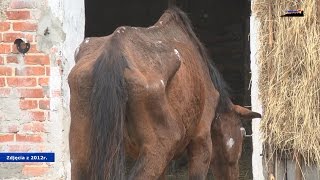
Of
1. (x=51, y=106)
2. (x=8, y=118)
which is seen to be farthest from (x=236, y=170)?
(x=8, y=118)

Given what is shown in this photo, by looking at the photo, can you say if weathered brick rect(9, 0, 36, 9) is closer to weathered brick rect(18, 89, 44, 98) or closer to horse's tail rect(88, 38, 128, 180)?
weathered brick rect(18, 89, 44, 98)

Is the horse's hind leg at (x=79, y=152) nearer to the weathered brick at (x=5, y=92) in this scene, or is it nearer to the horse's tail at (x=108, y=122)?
the horse's tail at (x=108, y=122)

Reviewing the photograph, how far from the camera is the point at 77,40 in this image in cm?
531

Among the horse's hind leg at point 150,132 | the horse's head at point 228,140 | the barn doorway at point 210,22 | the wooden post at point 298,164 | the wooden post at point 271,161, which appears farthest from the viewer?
the barn doorway at point 210,22

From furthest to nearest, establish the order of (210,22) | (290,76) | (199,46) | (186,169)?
(210,22) < (186,169) < (290,76) < (199,46)

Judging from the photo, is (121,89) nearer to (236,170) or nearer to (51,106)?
(51,106)

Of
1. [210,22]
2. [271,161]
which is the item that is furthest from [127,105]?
[210,22]

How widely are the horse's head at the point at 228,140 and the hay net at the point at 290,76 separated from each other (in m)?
0.52

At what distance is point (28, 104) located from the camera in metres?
5.05

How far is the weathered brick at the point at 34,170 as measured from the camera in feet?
16.5

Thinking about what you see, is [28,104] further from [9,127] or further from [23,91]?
[9,127]

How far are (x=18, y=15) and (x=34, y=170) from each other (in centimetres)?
131

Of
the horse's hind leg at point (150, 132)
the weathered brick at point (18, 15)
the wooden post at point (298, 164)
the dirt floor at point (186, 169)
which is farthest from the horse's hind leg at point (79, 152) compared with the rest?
the dirt floor at point (186, 169)

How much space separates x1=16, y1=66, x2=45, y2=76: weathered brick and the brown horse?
1.29 meters
